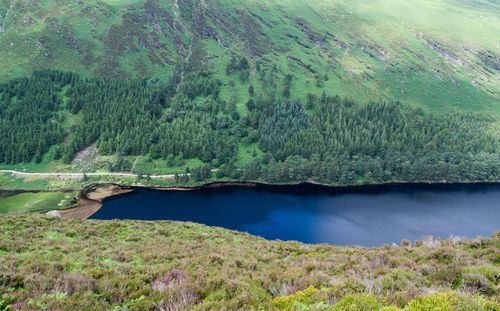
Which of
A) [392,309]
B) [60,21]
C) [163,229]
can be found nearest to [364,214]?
[163,229]

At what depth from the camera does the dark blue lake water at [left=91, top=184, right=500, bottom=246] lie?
72.4 m

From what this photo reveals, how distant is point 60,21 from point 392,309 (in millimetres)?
248973

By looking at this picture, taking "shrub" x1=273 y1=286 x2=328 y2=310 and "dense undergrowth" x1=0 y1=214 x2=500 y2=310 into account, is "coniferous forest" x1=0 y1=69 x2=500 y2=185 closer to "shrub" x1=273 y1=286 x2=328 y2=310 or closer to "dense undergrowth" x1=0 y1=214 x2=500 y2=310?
"dense undergrowth" x1=0 y1=214 x2=500 y2=310

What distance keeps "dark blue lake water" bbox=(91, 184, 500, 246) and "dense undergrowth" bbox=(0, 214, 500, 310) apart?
4865 centimetres

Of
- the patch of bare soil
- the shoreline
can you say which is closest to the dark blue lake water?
the shoreline

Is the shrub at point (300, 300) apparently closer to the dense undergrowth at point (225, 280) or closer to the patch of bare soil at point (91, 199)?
the dense undergrowth at point (225, 280)

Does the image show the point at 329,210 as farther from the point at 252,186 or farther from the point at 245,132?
the point at 245,132

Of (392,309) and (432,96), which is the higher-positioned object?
(432,96)

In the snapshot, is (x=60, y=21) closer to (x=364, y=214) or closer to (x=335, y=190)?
(x=335, y=190)

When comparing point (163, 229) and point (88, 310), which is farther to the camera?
point (163, 229)

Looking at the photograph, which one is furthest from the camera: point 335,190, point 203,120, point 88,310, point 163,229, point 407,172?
point 203,120

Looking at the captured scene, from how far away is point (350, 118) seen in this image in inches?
5389

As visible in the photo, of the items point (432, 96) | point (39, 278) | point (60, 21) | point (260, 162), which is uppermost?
point (60, 21)

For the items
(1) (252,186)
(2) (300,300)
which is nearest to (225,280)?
(2) (300,300)
